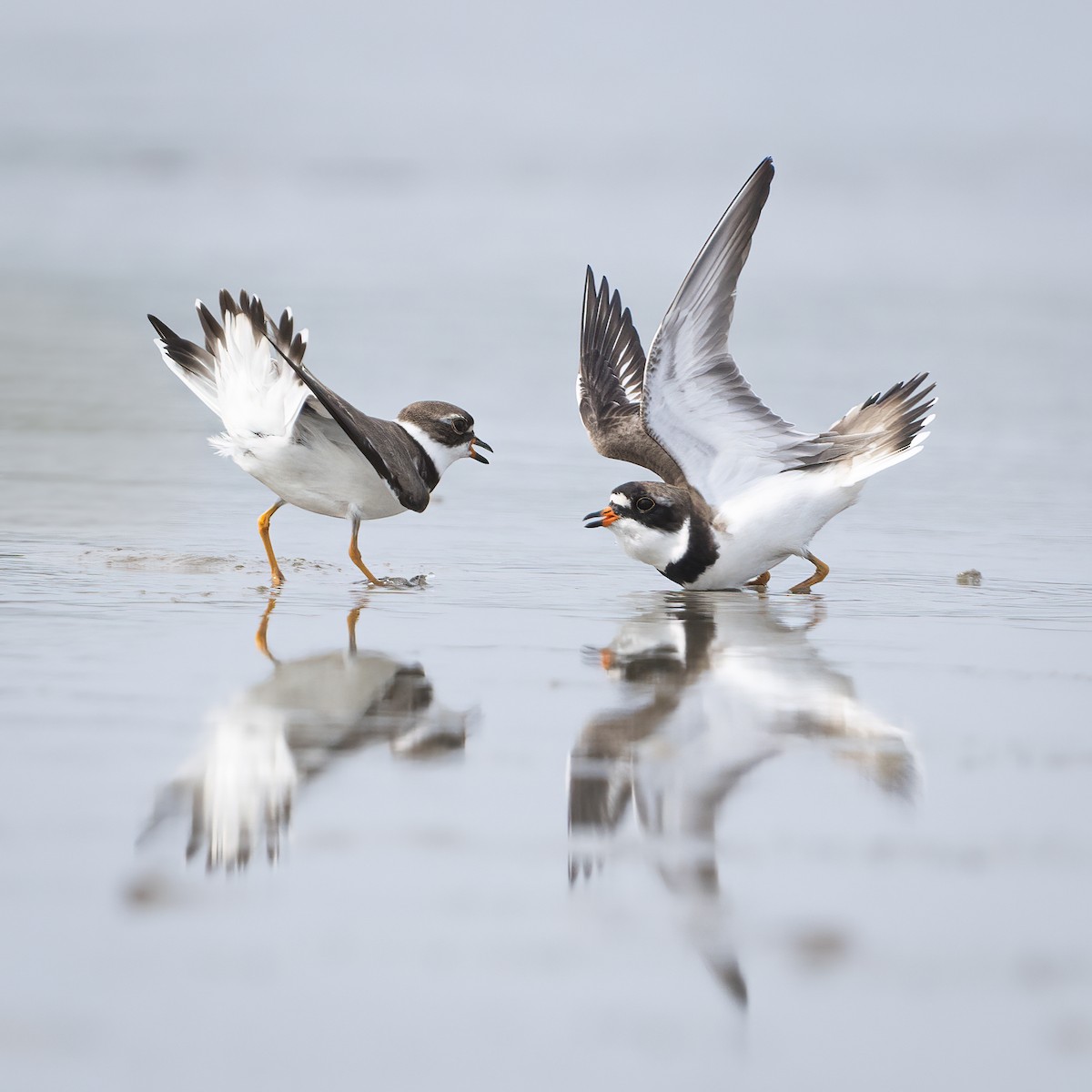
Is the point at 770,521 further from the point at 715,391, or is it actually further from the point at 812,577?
the point at 715,391

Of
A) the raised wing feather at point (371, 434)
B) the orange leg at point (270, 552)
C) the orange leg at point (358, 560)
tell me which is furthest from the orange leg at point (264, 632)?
the raised wing feather at point (371, 434)

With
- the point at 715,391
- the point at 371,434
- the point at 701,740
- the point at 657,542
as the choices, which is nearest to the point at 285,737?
the point at 701,740

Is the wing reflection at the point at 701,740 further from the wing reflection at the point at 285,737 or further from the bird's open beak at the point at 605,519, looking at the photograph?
the bird's open beak at the point at 605,519

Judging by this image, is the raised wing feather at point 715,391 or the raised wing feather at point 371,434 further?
the raised wing feather at point 715,391

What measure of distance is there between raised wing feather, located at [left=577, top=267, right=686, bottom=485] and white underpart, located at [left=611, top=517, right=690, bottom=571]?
2.88 feet

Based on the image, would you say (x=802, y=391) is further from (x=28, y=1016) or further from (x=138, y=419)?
(x=28, y=1016)

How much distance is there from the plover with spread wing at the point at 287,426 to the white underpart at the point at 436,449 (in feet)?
1.04

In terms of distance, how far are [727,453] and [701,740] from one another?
4492mm

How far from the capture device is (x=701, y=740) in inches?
187

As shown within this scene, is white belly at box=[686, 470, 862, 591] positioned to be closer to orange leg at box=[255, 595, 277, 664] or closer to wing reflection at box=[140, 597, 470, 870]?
orange leg at box=[255, 595, 277, 664]

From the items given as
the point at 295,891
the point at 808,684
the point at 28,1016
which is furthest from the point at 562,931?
the point at 808,684

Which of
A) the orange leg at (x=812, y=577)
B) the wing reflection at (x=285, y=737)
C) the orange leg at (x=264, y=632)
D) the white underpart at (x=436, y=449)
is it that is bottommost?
the wing reflection at (x=285, y=737)

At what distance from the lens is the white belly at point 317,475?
27.1 ft

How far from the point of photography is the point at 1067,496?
11609 mm
